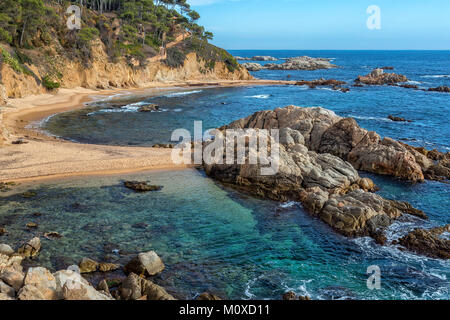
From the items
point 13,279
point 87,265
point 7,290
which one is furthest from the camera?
point 87,265

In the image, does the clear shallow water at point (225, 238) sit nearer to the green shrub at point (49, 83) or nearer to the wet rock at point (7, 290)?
the wet rock at point (7, 290)

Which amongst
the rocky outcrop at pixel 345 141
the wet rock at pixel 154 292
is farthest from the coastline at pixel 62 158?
the wet rock at pixel 154 292

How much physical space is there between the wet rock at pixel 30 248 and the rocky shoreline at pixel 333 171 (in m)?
14.1

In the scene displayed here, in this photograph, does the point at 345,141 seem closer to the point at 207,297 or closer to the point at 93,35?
the point at 207,297

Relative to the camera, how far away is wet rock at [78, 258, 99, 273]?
15844 millimetres

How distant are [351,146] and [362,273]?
18231mm

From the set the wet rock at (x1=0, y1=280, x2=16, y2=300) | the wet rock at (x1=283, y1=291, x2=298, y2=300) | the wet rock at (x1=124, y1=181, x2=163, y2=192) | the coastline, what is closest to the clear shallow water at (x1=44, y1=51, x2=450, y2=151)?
the coastline

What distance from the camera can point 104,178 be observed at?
90.1 ft

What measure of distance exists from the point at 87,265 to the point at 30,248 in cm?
333

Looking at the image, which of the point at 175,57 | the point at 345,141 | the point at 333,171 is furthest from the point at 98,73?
the point at 333,171

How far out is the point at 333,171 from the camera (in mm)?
26781
